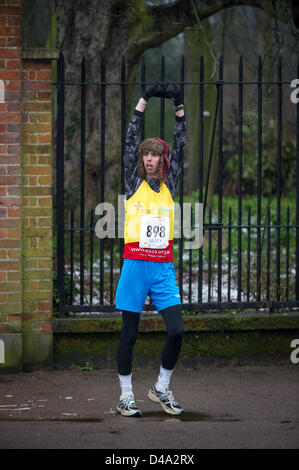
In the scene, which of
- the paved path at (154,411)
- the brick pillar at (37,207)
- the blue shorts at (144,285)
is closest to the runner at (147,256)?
the blue shorts at (144,285)

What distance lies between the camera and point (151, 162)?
17.3 feet

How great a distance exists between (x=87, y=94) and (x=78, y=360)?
216 inches

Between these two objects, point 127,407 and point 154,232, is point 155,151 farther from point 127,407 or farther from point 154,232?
point 127,407

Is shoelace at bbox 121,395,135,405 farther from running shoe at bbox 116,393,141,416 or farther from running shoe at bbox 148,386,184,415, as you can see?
running shoe at bbox 148,386,184,415

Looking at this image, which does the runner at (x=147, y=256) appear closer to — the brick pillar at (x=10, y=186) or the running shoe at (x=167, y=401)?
the running shoe at (x=167, y=401)

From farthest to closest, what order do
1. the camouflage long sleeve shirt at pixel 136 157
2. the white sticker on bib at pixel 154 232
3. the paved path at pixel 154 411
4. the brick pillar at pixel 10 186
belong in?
1. the brick pillar at pixel 10 186
2. the camouflage long sleeve shirt at pixel 136 157
3. the white sticker on bib at pixel 154 232
4. the paved path at pixel 154 411

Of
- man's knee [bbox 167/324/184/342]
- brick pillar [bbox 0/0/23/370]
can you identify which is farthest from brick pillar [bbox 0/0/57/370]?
man's knee [bbox 167/324/184/342]

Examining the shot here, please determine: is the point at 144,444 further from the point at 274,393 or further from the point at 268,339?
the point at 268,339

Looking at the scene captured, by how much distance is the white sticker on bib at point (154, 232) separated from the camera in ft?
17.0

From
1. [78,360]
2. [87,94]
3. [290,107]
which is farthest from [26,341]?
[290,107]

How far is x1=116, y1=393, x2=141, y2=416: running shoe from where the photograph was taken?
524 centimetres

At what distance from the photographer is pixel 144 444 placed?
458 centimetres

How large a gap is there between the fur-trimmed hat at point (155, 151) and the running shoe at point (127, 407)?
4.84ft

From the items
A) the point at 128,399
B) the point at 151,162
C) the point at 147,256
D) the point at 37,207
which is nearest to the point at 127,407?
the point at 128,399
